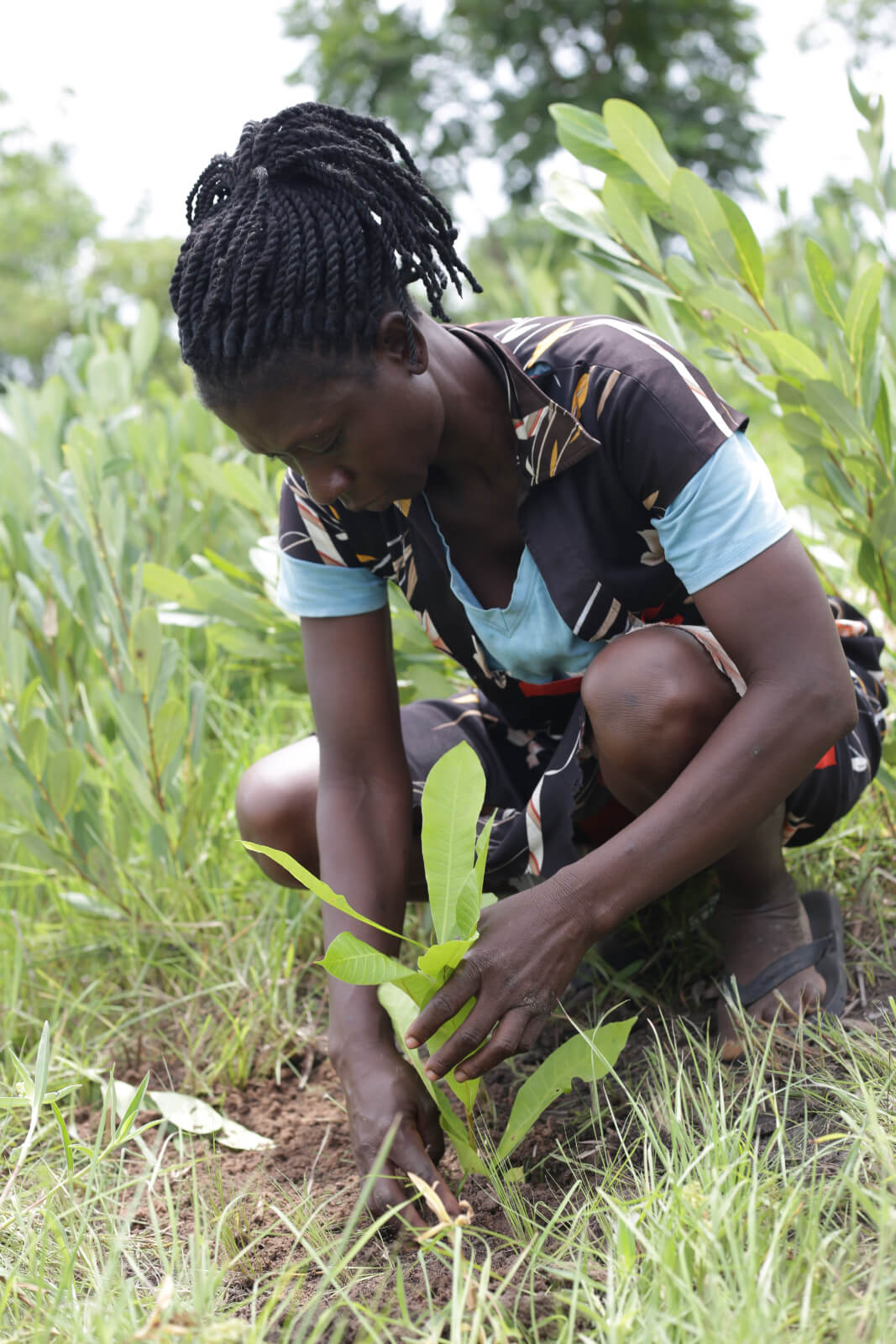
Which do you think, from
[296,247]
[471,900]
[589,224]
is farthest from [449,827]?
[589,224]

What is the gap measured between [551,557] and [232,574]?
124 cm

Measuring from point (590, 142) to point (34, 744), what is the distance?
141cm

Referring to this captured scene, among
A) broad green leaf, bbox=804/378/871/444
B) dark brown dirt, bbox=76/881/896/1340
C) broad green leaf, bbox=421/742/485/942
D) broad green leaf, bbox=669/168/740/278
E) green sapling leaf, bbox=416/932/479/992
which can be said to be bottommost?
dark brown dirt, bbox=76/881/896/1340

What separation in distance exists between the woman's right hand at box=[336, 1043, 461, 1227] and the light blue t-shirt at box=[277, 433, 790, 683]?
562 millimetres

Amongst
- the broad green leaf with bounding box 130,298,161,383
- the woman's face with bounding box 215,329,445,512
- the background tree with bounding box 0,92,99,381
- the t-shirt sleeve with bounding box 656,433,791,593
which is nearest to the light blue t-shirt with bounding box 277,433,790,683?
the t-shirt sleeve with bounding box 656,433,791,593

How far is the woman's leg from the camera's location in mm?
1323

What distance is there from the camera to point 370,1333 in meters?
0.90

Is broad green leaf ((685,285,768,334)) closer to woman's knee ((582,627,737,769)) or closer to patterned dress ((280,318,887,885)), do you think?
patterned dress ((280,318,887,885))

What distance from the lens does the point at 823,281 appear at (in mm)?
1627

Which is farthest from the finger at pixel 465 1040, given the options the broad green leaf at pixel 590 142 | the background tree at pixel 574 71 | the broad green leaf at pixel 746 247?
the background tree at pixel 574 71

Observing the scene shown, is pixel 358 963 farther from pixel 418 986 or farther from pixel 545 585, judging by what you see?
pixel 545 585

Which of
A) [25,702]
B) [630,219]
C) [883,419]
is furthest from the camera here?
[25,702]

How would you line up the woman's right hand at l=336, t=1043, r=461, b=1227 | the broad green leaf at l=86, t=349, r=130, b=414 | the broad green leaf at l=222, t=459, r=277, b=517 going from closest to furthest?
the woman's right hand at l=336, t=1043, r=461, b=1227 → the broad green leaf at l=222, t=459, r=277, b=517 → the broad green leaf at l=86, t=349, r=130, b=414

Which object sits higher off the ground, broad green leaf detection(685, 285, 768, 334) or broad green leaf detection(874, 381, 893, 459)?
broad green leaf detection(685, 285, 768, 334)
